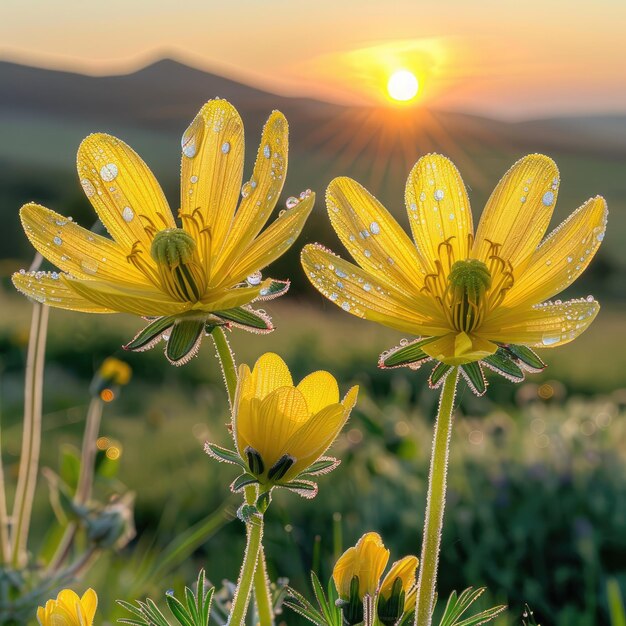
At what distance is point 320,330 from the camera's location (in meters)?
5.75

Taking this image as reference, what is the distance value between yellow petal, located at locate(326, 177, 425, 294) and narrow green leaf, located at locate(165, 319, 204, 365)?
0.63 feet

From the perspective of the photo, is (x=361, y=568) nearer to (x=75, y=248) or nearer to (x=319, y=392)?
(x=319, y=392)

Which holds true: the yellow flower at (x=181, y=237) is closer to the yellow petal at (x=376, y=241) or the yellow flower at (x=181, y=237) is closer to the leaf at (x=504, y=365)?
the yellow petal at (x=376, y=241)

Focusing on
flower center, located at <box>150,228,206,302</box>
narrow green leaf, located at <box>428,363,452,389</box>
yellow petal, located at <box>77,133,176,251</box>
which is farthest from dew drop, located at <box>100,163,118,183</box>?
narrow green leaf, located at <box>428,363,452,389</box>

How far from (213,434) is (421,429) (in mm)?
844

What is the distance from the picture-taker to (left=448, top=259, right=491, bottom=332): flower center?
3.43 feet

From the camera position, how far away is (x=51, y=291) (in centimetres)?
109

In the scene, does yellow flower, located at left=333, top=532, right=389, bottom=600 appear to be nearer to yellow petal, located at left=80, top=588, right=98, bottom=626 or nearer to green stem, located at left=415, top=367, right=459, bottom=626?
green stem, located at left=415, top=367, right=459, bottom=626

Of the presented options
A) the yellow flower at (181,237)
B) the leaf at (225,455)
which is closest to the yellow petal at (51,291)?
the yellow flower at (181,237)

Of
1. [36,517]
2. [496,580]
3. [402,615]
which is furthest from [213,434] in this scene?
[402,615]

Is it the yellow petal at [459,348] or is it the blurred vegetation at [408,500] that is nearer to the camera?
the yellow petal at [459,348]

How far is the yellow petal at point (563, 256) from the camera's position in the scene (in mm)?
1062

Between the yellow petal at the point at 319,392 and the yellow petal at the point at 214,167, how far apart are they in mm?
204

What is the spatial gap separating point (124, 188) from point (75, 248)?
0.31 feet
